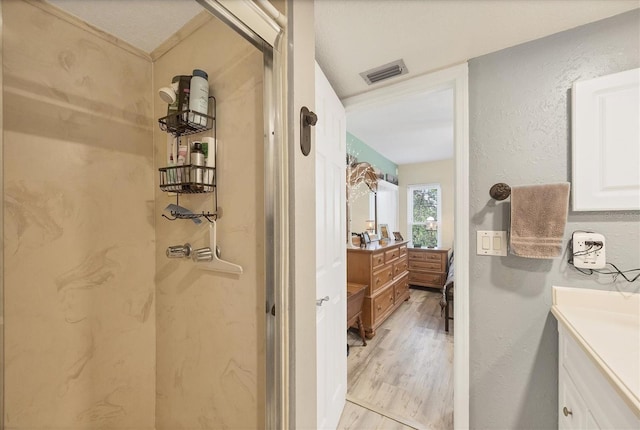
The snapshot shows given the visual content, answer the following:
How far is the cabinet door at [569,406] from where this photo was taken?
907mm

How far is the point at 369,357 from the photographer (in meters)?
2.38

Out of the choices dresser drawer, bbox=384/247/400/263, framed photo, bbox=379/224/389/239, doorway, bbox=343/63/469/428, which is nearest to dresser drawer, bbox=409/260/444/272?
framed photo, bbox=379/224/389/239

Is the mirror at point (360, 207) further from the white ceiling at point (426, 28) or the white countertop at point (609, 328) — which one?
the white countertop at point (609, 328)

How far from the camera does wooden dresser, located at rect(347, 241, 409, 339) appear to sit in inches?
106

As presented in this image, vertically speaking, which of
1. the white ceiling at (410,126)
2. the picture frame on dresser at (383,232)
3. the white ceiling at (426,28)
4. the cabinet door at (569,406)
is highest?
the white ceiling at (410,126)

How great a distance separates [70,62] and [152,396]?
173cm

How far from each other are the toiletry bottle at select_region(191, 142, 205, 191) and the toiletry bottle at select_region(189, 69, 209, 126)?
4.2 inches

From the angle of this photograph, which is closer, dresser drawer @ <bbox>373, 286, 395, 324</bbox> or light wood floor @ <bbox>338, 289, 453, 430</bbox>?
light wood floor @ <bbox>338, 289, 453, 430</bbox>

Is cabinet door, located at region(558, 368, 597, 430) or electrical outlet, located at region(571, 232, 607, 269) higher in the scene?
electrical outlet, located at region(571, 232, 607, 269)

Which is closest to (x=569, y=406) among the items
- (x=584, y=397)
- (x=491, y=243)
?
(x=584, y=397)

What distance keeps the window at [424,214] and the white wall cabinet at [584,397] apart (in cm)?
390

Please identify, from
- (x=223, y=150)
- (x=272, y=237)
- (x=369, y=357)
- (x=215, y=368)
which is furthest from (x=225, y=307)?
(x=369, y=357)

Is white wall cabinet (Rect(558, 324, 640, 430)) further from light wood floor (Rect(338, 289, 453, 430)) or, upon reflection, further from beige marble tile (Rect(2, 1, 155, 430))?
beige marble tile (Rect(2, 1, 155, 430))

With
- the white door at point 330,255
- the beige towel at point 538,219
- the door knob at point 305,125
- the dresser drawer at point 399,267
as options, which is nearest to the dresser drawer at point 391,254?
the dresser drawer at point 399,267
